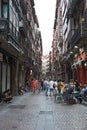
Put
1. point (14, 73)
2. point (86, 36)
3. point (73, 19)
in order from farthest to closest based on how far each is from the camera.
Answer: point (73, 19) → point (14, 73) → point (86, 36)

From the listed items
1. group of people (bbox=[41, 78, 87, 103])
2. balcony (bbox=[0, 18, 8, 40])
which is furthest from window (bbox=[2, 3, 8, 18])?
group of people (bbox=[41, 78, 87, 103])

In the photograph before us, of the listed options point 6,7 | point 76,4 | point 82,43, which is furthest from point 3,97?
point 76,4

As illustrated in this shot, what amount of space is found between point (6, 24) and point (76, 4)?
14.4 metres

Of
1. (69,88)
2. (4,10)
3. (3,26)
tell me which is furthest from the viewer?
(4,10)

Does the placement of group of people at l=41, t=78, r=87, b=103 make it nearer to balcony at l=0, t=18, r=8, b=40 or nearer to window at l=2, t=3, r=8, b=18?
balcony at l=0, t=18, r=8, b=40

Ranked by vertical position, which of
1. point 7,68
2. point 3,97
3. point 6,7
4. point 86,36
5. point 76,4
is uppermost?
point 76,4

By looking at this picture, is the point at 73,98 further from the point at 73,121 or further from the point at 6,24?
the point at 73,121

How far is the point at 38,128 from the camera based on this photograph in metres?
13.5

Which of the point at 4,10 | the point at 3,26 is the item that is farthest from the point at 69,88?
the point at 4,10

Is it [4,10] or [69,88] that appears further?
[4,10]

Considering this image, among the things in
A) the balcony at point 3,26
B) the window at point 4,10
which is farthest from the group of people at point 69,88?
the window at point 4,10

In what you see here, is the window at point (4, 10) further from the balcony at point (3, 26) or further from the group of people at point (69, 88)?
the group of people at point (69, 88)

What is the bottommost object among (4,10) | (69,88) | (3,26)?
(69,88)

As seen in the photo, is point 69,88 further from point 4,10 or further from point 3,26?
point 4,10
